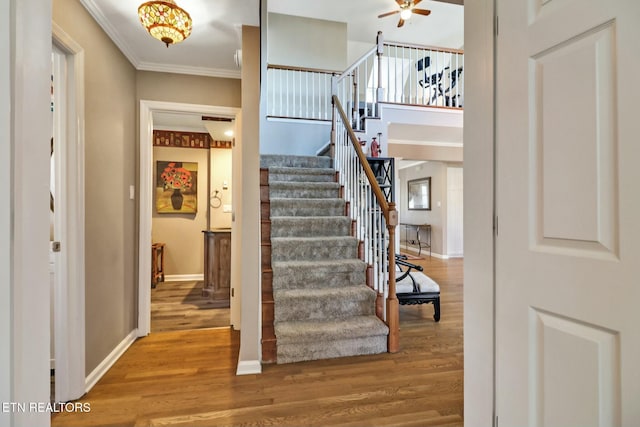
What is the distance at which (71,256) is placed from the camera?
1785 millimetres

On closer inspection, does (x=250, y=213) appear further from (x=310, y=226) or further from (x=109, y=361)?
(x=109, y=361)

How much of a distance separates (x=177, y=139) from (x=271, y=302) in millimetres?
3724

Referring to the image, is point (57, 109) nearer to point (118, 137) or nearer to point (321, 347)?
point (118, 137)

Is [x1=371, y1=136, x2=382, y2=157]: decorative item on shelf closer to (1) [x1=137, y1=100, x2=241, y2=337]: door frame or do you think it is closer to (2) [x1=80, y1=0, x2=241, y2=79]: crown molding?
(2) [x1=80, y1=0, x2=241, y2=79]: crown molding

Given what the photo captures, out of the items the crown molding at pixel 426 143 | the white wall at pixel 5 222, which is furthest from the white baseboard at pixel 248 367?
the crown molding at pixel 426 143

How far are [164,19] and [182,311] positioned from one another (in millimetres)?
2914

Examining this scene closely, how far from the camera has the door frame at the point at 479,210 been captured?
40.0 inches

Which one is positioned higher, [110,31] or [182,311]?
[110,31]

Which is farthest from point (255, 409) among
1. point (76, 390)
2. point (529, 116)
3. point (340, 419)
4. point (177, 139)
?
point (177, 139)

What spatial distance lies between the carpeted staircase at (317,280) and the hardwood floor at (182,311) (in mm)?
1022

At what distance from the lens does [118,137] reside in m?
2.34

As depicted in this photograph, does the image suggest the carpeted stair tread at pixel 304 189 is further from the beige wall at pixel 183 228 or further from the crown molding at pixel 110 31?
the beige wall at pixel 183 228

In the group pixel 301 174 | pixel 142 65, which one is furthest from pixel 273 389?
pixel 142 65

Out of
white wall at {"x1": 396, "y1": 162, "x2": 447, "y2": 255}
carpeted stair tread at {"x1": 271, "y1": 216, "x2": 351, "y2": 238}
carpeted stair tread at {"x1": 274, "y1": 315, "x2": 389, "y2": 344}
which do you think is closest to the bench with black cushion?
carpeted stair tread at {"x1": 274, "y1": 315, "x2": 389, "y2": 344}
